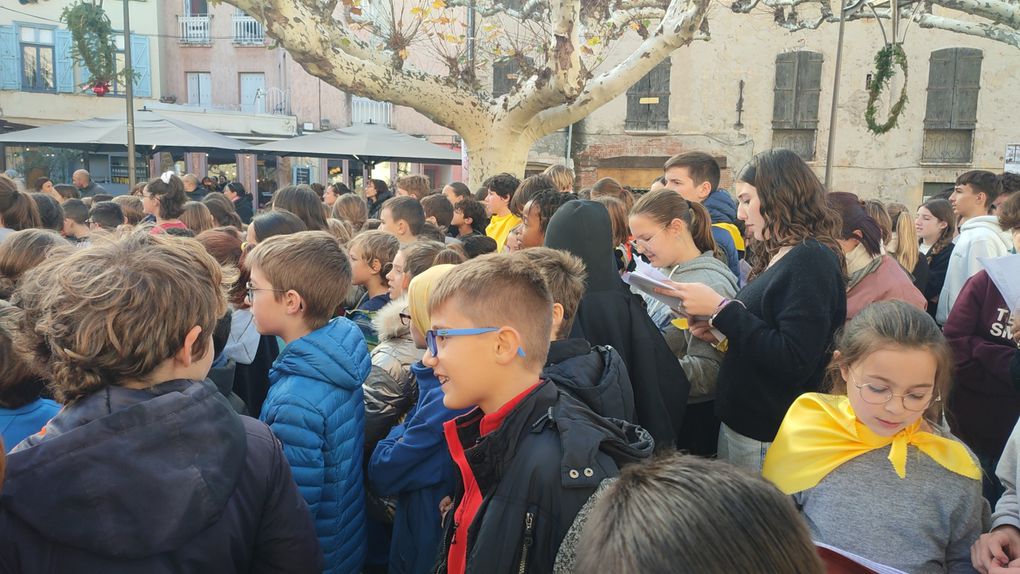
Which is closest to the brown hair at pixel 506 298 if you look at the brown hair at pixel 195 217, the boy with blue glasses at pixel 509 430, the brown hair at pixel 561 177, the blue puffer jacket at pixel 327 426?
the boy with blue glasses at pixel 509 430

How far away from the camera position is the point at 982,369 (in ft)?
10.4

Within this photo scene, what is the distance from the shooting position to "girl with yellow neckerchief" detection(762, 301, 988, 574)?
202 centimetres

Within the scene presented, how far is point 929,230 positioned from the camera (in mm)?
6152

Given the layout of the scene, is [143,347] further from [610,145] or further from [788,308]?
[610,145]

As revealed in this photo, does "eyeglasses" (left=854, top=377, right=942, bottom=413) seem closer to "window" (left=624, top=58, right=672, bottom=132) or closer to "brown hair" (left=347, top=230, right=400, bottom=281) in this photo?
"brown hair" (left=347, top=230, right=400, bottom=281)

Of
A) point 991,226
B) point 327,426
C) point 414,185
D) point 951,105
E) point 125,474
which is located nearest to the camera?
point 125,474

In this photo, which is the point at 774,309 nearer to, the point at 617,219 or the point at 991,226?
the point at 617,219

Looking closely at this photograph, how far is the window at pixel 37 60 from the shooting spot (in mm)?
23031

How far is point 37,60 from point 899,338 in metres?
27.5

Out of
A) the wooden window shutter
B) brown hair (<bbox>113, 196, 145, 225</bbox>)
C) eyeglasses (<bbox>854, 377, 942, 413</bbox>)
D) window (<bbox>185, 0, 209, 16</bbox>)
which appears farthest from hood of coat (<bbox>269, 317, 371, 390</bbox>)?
window (<bbox>185, 0, 209, 16</bbox>)

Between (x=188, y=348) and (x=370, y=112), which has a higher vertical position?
(x=370, y=112)

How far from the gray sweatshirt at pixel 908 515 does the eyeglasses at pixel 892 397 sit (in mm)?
141

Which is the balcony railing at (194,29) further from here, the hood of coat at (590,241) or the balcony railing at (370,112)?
the hood of coat at (590,241)

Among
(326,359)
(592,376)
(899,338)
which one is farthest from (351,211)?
(899,338)
